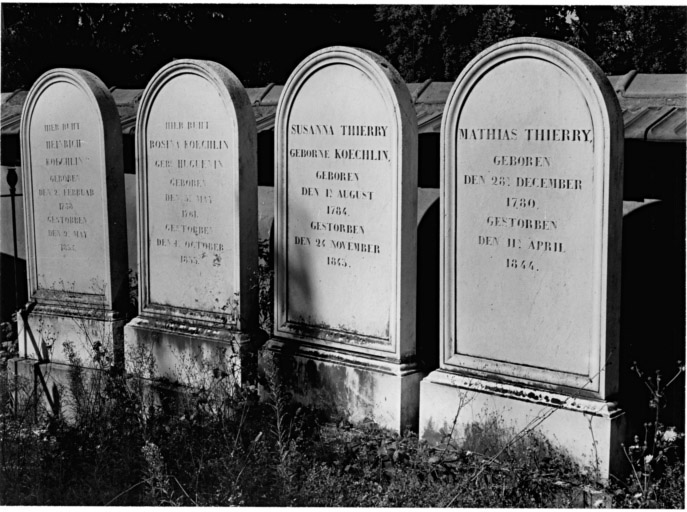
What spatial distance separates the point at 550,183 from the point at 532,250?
38 centimetres

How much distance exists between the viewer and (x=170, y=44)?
1720 cm

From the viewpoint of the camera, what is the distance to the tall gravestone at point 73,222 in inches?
285

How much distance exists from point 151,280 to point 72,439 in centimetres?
162

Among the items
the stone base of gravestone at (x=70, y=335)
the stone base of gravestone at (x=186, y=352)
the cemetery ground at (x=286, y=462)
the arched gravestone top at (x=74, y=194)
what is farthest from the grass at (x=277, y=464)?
the arched gravestone top at (x=74, y=194)

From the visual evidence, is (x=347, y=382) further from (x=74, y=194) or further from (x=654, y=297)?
(x=74, y=194)

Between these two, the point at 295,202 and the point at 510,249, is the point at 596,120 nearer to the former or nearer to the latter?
the point at 510,249

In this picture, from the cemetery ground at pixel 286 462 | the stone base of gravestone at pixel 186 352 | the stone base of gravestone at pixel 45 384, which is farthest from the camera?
the stone base of gravestone at pixel 45 384

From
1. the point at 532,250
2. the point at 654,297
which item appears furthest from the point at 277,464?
the point at 654,297

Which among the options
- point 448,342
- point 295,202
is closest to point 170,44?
point 295,202

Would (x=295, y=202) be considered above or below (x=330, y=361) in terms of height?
above

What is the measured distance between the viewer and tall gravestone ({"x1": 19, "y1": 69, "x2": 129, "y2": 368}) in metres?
7.24

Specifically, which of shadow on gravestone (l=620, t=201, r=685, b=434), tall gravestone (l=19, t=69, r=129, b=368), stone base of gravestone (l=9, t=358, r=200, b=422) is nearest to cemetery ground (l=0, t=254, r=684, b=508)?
Answer: shadow on gravestone (l=620, t=201, r=685, b=434)

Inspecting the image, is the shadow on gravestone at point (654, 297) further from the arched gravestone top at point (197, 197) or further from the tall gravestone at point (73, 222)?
the tall gravestone at point (73, 222)

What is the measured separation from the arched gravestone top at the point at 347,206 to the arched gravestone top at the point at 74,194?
1.57 meters
